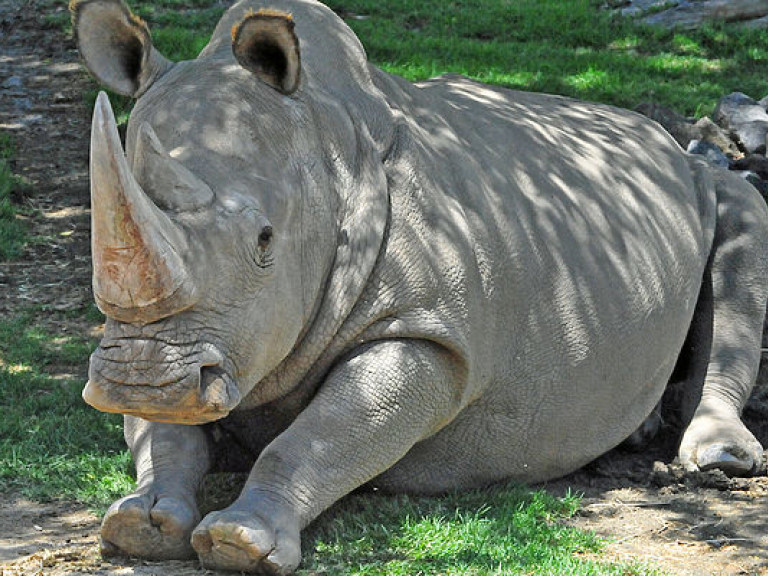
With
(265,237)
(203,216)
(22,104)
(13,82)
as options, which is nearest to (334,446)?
(265,237)

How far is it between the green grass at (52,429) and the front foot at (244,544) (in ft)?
3.18

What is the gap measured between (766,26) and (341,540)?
9.01m

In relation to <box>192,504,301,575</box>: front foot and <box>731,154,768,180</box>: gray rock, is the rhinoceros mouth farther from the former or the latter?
<box>731,154,768,180</box>: gray rock

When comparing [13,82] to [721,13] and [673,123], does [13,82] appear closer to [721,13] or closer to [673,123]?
[673,123]

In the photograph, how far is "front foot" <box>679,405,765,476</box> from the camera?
6449mm

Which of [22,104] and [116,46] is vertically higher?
[116,46]

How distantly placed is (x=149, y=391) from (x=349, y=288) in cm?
103

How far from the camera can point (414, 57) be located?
11625mm

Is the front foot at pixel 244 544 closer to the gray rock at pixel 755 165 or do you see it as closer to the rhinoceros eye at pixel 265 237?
the rhinoceros eye at pixel 265 237

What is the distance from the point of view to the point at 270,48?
540 centimetres

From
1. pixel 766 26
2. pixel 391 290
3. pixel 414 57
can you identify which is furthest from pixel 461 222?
pixel 766 26

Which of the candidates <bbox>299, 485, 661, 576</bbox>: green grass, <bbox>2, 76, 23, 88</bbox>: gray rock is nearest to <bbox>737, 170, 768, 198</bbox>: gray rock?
<bbox>299, 485, 661, 576</bbox>: green grass

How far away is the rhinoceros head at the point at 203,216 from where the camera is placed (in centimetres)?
466

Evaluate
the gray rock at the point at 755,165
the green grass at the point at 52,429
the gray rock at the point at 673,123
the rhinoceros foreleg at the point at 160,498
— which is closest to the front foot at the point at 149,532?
the rhinoceros foreleg at the point at 160,498
